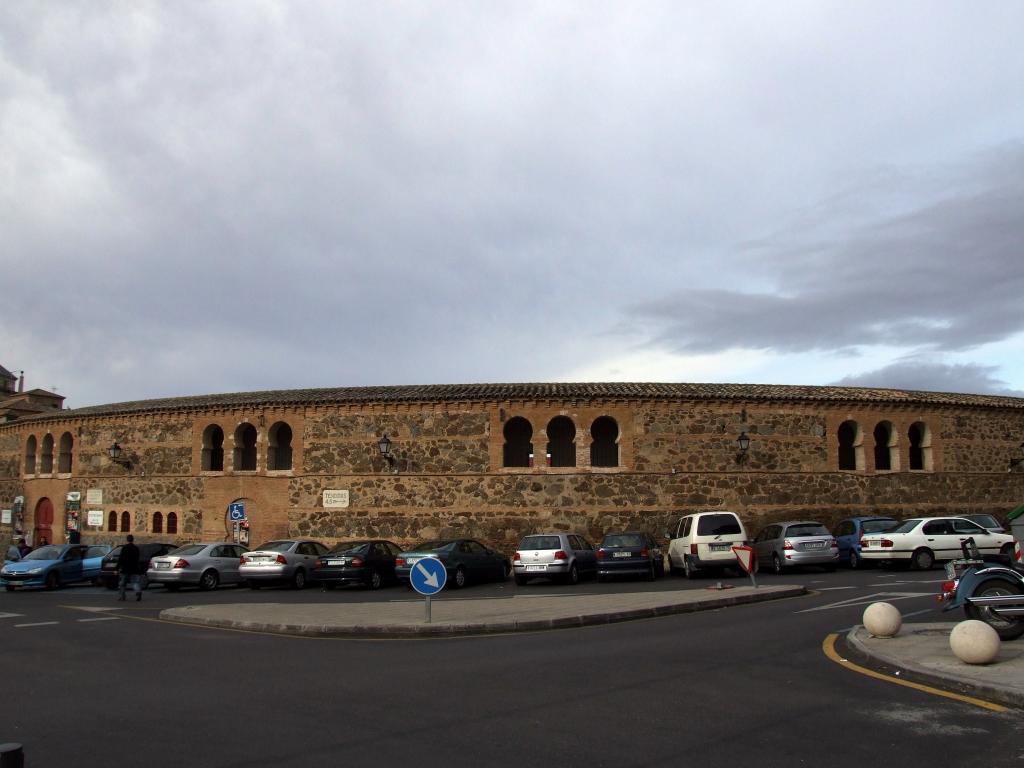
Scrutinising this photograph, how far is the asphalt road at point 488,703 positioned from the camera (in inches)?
246

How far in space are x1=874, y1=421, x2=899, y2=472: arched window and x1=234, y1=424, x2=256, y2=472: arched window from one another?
23.5 meters

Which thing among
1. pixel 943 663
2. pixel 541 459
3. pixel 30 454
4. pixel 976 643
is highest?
pixel 30 454

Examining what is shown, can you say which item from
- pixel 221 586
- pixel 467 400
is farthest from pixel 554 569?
pixel 221 586

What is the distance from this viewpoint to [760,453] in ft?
95.4

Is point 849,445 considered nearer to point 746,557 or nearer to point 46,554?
Answer: point 746,557

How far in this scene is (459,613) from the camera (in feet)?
49.2

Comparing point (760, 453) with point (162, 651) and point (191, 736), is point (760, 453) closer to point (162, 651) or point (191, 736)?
point (162, 651)

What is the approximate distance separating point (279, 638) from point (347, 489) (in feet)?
52.0

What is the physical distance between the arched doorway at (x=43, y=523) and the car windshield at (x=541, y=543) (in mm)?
22887

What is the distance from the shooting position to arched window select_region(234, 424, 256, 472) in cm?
3039

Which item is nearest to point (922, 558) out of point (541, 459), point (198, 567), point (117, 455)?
point (541, 459)

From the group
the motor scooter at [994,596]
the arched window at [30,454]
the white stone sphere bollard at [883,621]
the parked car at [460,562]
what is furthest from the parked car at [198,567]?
the motor scooter at [994,596]

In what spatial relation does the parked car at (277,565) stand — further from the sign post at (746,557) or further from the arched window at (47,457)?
the arched window at (47,457)

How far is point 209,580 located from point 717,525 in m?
14.7
